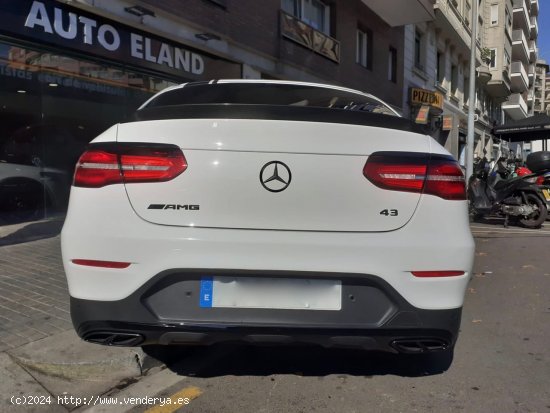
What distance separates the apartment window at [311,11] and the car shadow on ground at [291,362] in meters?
11.3

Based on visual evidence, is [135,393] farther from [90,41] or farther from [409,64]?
[409,64]

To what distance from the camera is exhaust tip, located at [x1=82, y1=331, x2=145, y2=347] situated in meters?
2.33

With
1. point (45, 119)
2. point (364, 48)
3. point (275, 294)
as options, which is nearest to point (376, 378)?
point (275, 294)

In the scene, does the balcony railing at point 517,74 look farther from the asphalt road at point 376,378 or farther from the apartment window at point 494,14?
the asphalt road at point 376,378

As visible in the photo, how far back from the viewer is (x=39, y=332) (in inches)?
133

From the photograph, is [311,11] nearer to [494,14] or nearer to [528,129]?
[528,129]

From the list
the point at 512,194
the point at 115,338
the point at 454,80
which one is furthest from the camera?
the point at 454,80

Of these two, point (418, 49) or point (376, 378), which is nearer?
point (376, 378)

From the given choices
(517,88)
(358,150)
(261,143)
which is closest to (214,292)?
(261,143)

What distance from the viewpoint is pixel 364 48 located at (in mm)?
17656

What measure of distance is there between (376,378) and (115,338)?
1.53 meters

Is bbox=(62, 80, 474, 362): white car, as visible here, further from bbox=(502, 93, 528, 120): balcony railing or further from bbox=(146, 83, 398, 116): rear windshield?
bbox=(502, 93, 528, 120): balcony railing

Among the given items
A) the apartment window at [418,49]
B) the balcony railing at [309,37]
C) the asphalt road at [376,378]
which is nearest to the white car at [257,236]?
the asphalt road at [376,378]

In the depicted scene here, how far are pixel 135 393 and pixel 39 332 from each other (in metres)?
1.04
